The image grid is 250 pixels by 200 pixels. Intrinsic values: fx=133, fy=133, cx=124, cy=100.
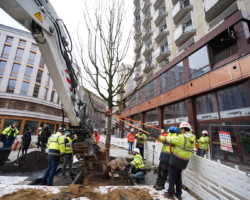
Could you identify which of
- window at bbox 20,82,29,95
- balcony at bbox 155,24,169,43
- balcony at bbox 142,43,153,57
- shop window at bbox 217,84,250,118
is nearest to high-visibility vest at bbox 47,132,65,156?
shop window at bbox 217,84,250,118

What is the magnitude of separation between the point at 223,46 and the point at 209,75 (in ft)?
7.51

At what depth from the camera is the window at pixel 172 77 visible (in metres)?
11.4

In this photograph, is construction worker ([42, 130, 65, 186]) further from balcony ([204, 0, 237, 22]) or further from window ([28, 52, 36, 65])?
window ([28, 52, 36, 65])

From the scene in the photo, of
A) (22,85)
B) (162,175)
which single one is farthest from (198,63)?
(22,85)

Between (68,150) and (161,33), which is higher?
(161,33)

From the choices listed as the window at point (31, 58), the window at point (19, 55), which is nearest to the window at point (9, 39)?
the window at point (19, 55)

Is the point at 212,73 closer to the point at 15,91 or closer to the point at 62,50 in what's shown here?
the point at 62,50

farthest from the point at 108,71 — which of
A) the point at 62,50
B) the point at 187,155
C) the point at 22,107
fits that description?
the point at 22,107

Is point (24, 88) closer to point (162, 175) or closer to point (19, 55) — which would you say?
point (19, 55)

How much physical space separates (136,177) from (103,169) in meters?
1.15

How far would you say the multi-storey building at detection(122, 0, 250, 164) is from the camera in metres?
6.81

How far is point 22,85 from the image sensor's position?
87.6 ft

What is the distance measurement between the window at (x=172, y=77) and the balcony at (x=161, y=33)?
20.4 ft

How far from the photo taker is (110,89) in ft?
17.1
